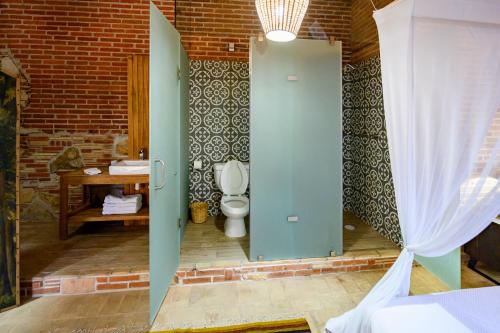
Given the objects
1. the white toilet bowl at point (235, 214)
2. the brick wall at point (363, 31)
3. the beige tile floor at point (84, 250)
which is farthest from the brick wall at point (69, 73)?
the brick wall at point (363, 31)

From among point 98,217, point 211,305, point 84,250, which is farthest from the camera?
point 98,217

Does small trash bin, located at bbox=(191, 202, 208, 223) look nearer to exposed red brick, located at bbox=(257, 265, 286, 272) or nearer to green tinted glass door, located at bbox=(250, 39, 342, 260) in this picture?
green tinted glass door, located at bbox=(250, 39, 342, 260)

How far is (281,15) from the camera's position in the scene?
1.51 meters

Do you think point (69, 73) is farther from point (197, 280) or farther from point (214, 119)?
point (197, 280)

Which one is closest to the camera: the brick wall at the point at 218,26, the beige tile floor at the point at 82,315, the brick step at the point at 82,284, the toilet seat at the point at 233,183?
the beige tile floor at the point at 82,315

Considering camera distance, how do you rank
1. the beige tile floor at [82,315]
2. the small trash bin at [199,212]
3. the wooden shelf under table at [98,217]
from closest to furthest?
the beige tile floor at [82,315]
the wooden shelf under table at [98,217]
the small trash bin at [199,212]

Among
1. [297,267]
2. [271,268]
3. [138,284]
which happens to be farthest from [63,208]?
[297,267]

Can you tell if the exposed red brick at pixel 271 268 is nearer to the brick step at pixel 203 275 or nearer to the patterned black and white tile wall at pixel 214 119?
the brick step at pixel 203 275

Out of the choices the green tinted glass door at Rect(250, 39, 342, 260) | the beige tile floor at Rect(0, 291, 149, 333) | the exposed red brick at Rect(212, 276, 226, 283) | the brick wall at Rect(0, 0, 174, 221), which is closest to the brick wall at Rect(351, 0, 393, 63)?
the green tinted glass door at Rect(250, 39, 342, 260)

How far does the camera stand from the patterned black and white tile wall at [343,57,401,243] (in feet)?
10.3

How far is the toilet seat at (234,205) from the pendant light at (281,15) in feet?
6.58

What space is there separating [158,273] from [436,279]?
94.9 inches

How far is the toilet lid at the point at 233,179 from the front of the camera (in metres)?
3.54

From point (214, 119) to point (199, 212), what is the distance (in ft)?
4.22
